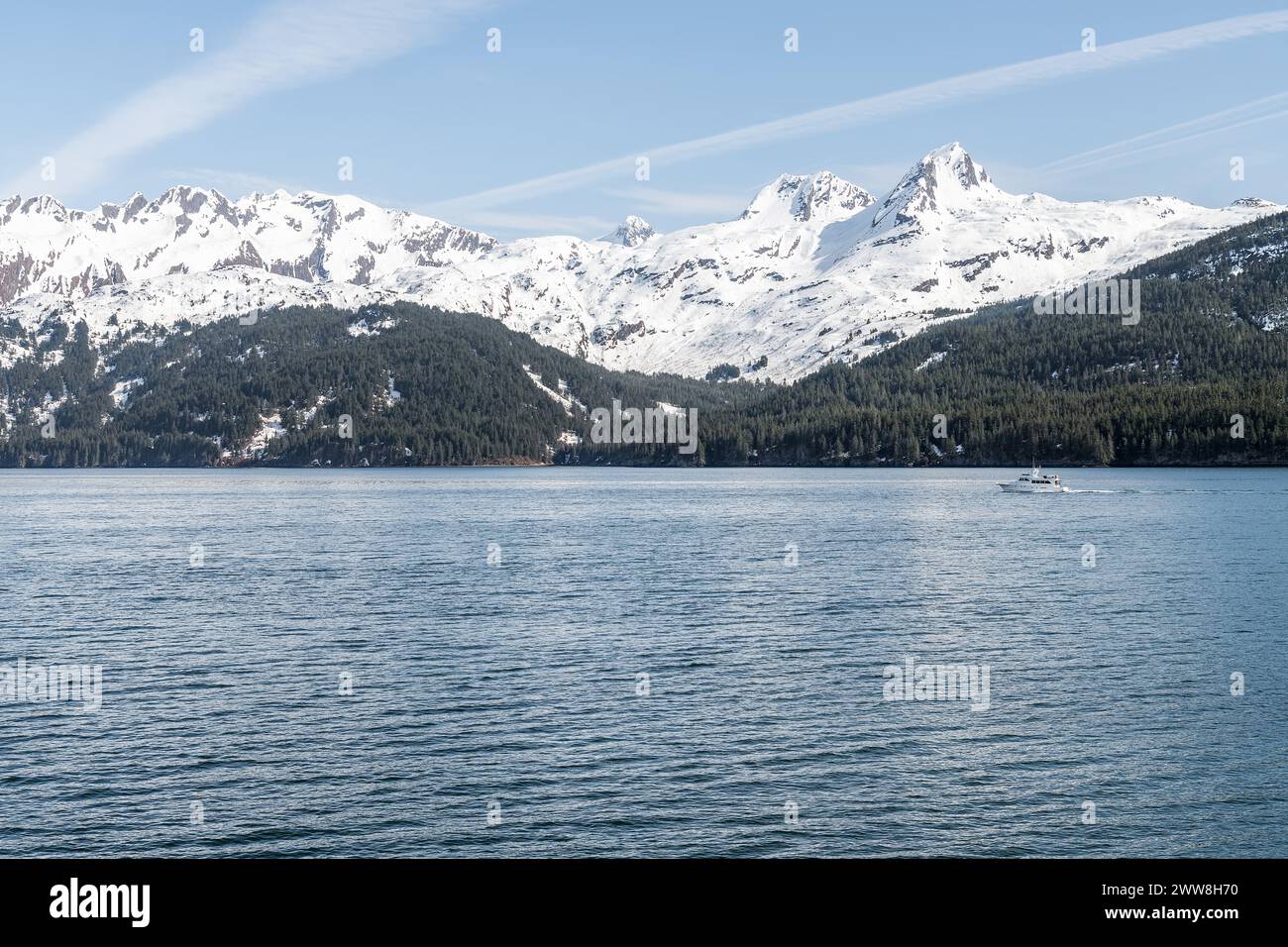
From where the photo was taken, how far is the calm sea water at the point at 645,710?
3684 centimetres

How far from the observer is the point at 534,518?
172000mm

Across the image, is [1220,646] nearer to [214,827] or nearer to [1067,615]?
[1067,615]

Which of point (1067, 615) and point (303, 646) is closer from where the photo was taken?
point (303, 646)

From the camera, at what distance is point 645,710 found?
51188 millimetres

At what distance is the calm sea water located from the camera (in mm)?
36844

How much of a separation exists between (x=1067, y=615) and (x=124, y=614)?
197 ft
